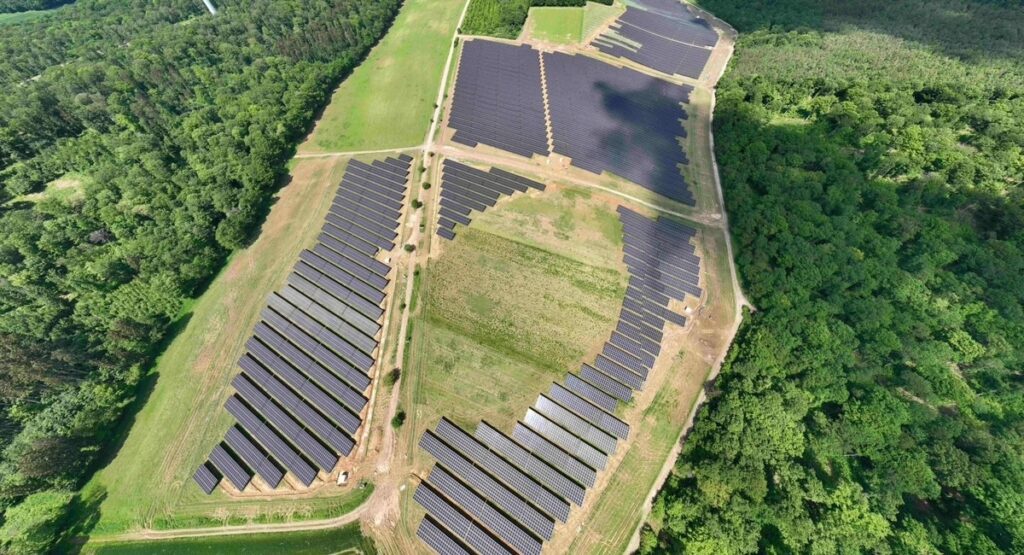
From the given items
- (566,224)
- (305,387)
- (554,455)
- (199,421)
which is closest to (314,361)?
(305,387)

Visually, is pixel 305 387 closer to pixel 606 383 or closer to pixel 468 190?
pixel 606 383

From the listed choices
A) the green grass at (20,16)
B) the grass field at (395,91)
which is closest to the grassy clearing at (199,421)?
the grass field at (395,91)

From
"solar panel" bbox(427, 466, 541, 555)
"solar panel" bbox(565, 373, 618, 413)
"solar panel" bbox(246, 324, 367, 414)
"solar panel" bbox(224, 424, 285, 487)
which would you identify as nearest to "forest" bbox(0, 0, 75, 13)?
"solar panel" bbox(246, 324, 367, 414)

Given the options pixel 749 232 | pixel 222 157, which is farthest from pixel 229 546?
pixel 749 232

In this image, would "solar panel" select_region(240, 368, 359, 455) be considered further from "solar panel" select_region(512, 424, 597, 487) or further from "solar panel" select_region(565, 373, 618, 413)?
"solar panel" select_region(565, 373, 618, 413)

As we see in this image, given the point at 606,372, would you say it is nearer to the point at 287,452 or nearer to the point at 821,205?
the point at 287,452

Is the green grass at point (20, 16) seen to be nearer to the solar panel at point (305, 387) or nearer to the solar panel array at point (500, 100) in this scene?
the solar panel array at point (500, 100)
